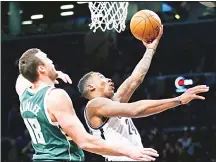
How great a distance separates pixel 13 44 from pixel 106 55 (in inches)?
64.3

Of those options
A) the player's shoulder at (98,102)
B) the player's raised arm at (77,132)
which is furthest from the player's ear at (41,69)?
the player's shoulder at (98,102)

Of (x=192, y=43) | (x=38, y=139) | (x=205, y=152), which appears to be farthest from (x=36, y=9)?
(x=38, y=139)

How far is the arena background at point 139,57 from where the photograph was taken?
8.19 meters

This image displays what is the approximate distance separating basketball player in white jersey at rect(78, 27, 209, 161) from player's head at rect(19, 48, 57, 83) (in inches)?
26.3

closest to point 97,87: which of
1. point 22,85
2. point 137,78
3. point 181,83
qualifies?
point 137,78

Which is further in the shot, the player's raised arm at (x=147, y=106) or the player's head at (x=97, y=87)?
the player's head at (x=97, y=87)

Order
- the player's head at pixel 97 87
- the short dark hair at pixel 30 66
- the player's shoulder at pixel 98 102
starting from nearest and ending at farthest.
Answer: the short dark hair at pixel 30 66 → the player's shoulder at pixel 98 102 → the player's head at pixel 97 87

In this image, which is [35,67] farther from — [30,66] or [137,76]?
[137,76]

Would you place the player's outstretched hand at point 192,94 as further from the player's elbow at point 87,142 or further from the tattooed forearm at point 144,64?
the tattooed forearm at point 144,64

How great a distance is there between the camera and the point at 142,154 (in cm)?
236

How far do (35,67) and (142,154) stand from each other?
A: 0.87 meters

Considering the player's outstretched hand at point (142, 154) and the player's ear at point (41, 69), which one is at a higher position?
the player's ear at point (41, 69)

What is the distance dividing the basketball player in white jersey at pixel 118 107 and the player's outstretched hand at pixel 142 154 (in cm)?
87

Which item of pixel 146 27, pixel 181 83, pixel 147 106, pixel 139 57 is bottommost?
pixel 181 83
